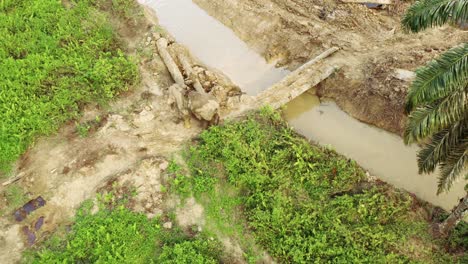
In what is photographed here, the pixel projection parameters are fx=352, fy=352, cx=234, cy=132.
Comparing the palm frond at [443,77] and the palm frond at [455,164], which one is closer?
the palm frond at [443,77]

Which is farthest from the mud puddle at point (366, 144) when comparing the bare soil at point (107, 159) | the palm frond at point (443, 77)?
the palm frond at point (443, 77)

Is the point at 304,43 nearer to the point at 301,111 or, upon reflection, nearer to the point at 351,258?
the point at 301,111

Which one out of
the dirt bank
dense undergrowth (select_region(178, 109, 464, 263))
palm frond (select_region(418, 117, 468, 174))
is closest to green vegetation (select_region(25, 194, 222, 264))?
dense undergrowth (select_region(178, 109, 464, 263))

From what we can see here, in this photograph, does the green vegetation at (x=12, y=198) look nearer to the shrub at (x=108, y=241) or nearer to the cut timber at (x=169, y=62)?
the shrub at (x=108, y=241)

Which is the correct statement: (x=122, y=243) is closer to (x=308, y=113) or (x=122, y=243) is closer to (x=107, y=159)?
(x=107, y=159)

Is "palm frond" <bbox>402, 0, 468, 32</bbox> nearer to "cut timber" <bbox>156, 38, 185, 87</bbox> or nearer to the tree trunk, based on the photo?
the tree trunk

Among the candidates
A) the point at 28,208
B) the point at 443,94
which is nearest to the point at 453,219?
the point at 443,94

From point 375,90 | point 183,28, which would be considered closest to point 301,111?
point 375,90
